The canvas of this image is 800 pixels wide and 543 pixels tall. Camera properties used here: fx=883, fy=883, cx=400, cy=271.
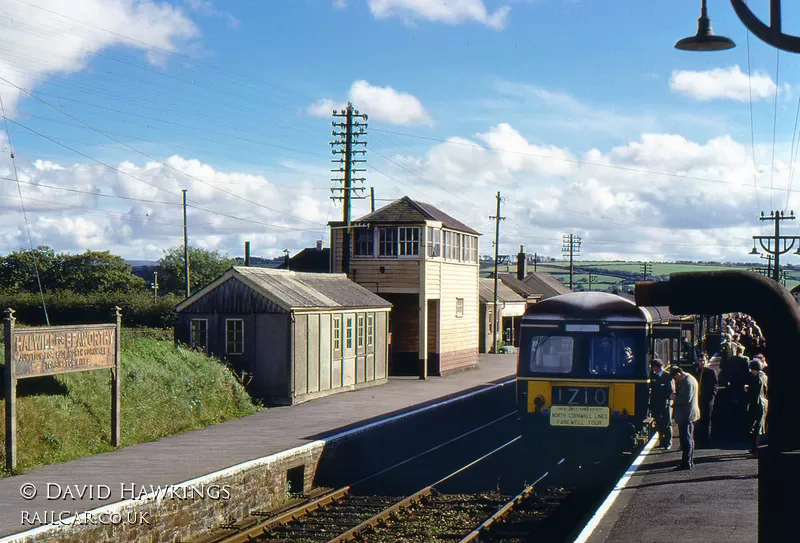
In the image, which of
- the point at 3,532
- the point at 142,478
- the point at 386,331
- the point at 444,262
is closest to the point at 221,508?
the point at 142,478

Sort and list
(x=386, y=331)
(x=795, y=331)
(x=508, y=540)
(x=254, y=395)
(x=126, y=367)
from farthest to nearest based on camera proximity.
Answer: (x=386, y=331) < (x=254, y=395) < (x=126, y=367) < (x=508, y=540) < (x=795, y=331)

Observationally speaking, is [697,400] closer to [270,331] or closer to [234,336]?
[270,331]

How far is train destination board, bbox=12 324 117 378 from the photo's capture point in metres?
13.6

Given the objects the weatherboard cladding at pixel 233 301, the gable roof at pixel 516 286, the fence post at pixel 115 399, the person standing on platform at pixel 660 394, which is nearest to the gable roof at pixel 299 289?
the weatherboard cladding at pixel 233 301

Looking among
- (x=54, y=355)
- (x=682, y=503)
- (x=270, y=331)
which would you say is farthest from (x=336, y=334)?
(x=682, y=503)

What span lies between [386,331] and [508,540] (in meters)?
16.9

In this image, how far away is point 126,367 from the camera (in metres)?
17.5

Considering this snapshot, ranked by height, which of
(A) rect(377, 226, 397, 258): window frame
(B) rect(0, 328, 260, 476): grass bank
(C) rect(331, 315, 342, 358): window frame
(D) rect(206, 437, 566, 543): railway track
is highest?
(A) rect(377, 226, 397, 258): window frame

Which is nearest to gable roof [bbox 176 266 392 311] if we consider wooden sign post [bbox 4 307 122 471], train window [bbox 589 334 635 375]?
wooden sign post [bbox 4 307 122 471]

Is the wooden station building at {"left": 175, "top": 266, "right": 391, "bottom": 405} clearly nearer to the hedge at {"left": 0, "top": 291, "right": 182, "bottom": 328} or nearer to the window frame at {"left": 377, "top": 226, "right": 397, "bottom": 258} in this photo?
the window frame at {"left": 377, "top": 226, "right": 397, "bottom": 258}

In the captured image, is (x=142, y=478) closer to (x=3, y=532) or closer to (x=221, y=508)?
(x=221, y=508)

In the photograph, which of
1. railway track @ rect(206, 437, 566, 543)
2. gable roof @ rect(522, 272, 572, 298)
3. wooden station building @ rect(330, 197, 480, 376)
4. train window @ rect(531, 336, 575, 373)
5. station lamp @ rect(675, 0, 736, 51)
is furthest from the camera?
gable roof @ rect(522, 272, 572, 298)

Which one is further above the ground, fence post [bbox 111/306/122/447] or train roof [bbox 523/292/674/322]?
train roof [bbox 523/292/674/322]

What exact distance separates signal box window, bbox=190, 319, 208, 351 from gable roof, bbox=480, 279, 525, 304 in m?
24.4
